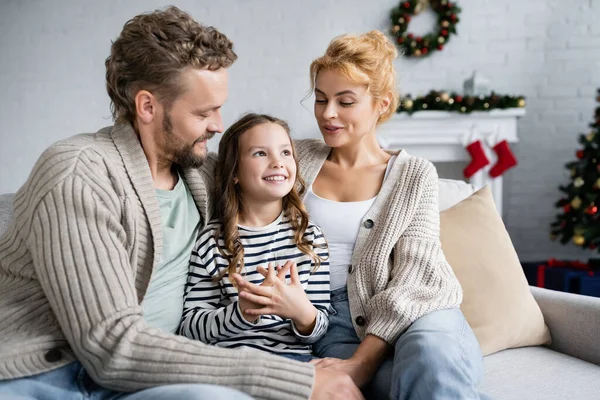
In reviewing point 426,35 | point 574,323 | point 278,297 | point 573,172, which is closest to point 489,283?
point 574,323

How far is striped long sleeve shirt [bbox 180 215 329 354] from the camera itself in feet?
5.36

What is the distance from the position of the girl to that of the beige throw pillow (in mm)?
465

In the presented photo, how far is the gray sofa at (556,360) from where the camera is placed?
1.70 m


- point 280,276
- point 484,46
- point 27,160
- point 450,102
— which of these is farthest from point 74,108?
point 280,276

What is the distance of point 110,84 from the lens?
5.46 ft

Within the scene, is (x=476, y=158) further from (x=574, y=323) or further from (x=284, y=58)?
(x=574, y=323)

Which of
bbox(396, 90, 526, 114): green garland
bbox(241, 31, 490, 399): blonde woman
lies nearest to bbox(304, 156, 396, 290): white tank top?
bbox(241, 31, 490, 399): blonde woman

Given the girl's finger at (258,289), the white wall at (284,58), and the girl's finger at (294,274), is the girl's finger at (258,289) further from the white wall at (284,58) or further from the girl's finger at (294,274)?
the white wall at (284,58)

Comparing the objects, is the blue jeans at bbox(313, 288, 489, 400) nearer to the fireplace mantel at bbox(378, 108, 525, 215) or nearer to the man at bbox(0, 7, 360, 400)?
the man at bbox(0, 7, 360, 400)

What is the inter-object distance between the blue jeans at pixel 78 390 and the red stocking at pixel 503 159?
3.48 metres

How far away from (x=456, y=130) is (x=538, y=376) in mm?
2827

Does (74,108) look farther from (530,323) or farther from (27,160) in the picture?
(530,323)

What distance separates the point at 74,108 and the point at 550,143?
340 cm

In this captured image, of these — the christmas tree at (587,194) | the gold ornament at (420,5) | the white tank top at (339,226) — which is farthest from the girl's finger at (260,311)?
the gold ornament at (420,5)
